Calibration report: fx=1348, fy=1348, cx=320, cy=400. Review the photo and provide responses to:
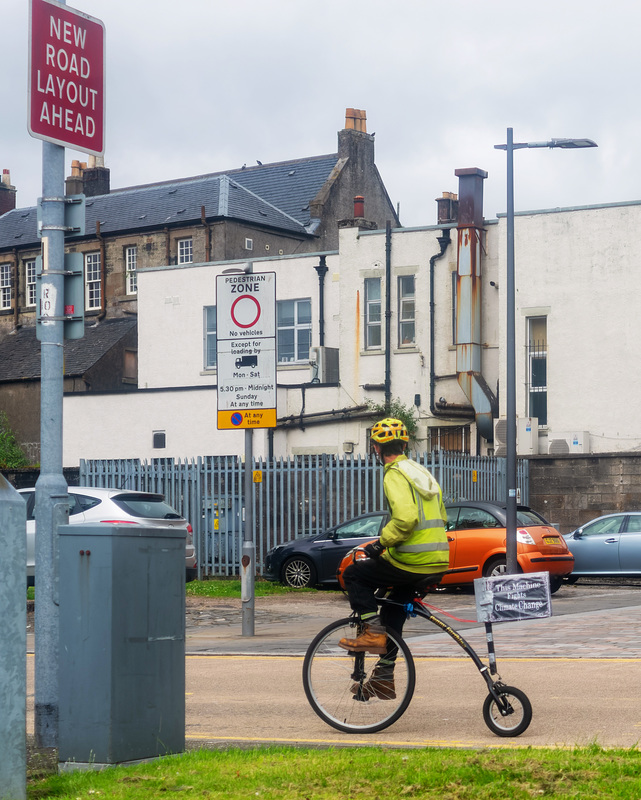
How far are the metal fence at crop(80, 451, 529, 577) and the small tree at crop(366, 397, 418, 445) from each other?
7.28 metres

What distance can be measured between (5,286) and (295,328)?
19.1 m

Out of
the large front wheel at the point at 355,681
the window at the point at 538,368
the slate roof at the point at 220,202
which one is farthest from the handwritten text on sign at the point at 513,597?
the slate roof at the point at 220,202

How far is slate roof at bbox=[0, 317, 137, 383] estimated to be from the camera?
45.5 m

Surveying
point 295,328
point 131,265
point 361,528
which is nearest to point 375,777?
point 361,528

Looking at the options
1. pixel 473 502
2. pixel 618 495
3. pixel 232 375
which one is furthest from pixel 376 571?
pixel 618 495

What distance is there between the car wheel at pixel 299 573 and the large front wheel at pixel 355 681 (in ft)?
51.4

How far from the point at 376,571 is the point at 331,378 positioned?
30099 mm

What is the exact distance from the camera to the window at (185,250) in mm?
48656

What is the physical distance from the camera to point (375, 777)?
612 cm

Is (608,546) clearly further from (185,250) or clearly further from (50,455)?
(185,250)

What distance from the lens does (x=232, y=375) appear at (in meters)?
15.7

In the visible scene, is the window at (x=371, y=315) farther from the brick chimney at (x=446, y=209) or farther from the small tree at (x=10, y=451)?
the small tree at (x=10, y=451)

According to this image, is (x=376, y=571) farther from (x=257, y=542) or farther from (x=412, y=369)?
(x=412, y=369)

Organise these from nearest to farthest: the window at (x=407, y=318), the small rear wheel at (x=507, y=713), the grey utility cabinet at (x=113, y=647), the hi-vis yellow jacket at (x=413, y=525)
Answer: the grey utility cabinet at (x=113, y=647) < the small rear wheel at (x=507, y=713) < the hi-vis yellow jacket at (x=413, y=525) < the window at (x=407, y=318)
